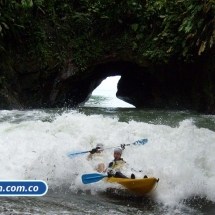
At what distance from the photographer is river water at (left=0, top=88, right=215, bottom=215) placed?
4.38 meters

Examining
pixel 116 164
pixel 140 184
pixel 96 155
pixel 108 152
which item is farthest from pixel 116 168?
pixel 108 152

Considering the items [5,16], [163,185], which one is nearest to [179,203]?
[163,185]

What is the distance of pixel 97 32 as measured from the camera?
1370 cm

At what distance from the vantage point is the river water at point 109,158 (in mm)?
4379

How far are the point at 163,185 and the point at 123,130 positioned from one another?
9.95ft

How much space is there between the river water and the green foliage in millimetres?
4131

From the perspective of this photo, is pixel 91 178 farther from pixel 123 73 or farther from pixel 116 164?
pixel 123 73

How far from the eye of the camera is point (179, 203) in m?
4.72

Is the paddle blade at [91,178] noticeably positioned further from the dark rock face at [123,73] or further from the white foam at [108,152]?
the dark rock face at [123,73]

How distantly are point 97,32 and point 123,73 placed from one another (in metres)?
3.54

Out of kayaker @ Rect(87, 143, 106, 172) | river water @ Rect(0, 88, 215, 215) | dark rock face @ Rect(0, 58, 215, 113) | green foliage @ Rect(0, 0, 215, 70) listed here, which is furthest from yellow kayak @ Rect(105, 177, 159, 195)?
green foliage @ Rect(0, 0, 215, 70)

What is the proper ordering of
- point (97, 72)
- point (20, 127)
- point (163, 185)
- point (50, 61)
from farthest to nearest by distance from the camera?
1. point (97, 72)
2. point (50, 61)
3. point (20, 127)
4. point (163, 185)

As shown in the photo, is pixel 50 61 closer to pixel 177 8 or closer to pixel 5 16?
pixel 5 16

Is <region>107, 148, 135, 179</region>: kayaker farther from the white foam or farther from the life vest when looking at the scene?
Answer: the white foam
